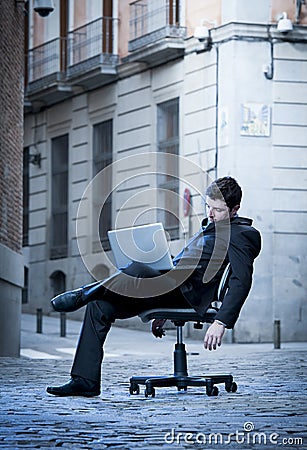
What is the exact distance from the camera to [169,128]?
2631 centimetres

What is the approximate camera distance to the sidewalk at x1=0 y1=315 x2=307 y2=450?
5.61m

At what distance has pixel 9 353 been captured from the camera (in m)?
16.2

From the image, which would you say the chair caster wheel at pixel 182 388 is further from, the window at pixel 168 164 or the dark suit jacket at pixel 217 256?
the window at pixel 168 164

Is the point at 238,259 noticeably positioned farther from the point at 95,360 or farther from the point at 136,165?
the point at 136,165

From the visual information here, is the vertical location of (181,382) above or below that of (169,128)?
below

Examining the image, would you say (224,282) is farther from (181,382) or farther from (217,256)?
(181,382)

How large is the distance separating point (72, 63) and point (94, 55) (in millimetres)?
942

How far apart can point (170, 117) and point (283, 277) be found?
4.80m

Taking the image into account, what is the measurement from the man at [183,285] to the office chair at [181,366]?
5 cm

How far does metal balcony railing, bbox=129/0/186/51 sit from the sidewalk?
14346mm

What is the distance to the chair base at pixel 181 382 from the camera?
8188 mm

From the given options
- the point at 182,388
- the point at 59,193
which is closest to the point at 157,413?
the point at 182,388

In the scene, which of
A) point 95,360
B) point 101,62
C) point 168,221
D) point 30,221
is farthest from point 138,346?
point 95,360

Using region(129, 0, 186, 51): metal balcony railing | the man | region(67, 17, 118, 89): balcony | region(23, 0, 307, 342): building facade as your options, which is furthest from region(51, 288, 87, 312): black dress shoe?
region(67, 17, 118, 89): balcony
